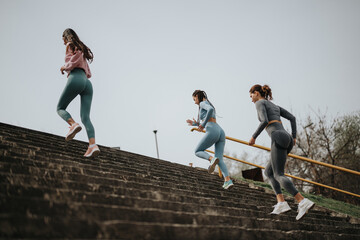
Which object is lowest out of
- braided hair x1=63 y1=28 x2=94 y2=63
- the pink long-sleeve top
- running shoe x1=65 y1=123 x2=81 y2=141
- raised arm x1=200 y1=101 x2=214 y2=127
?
running shoe x1=65 y1=123 x2=81 y2=141

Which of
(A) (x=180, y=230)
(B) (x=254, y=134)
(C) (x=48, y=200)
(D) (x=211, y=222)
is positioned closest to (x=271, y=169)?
(B) (x=254, y=134)

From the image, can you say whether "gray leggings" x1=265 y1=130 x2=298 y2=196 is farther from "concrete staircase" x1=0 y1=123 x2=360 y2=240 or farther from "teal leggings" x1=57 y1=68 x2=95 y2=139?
"teal leggings" x1=57 y1=68 x2=95 y2=139

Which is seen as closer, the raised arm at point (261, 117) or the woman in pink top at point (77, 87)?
the raised arm at point (261, 117)

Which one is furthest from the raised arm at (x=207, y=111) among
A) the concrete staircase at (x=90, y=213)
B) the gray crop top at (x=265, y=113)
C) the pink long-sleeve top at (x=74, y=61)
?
the pink long-sleeve top at (x=74, y=61)

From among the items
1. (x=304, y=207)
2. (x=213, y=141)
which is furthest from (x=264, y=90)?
(x=304, y=207)

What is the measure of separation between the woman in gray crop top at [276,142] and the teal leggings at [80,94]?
2361mm

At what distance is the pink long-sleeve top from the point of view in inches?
153

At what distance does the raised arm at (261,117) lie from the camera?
3.50m

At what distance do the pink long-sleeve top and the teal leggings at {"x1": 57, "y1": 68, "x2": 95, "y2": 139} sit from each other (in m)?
0.07

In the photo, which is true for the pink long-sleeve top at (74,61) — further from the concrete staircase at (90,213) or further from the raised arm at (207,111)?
the raised arm at (207,111)

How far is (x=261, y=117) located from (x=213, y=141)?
1.34m

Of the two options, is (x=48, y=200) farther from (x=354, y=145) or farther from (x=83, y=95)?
(x=354, y=145)

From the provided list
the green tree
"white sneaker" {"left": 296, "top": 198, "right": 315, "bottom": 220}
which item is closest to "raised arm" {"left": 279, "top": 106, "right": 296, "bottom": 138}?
"white sneaker" {"left": 296, "top": 198, "right": 315, "bottom": 220}

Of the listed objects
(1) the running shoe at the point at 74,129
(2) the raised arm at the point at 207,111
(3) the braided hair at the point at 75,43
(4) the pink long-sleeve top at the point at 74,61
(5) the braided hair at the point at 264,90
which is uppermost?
(3) the braided hair at the point at 75,43
